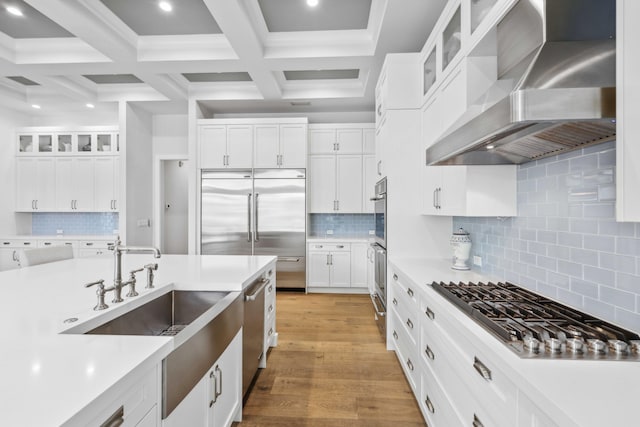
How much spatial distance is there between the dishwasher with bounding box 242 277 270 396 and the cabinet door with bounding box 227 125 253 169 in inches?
110

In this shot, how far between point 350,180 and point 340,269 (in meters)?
1.44

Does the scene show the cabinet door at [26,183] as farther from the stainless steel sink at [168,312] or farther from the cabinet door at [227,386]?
the cabinet door at [227,386]

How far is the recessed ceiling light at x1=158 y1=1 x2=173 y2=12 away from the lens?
293 centimetres

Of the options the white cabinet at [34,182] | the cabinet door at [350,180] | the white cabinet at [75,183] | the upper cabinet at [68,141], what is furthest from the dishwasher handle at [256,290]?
the white cabinet at [34,182]

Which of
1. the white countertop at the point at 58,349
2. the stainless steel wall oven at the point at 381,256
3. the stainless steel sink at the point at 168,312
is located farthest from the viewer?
the stainless steel wall oven at the point at 381,256

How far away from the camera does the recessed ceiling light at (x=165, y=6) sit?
2926mm

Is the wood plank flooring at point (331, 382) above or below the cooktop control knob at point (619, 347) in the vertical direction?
below

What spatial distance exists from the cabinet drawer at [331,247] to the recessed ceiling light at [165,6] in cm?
332

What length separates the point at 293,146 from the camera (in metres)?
4.77

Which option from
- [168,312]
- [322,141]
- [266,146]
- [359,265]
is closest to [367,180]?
[322,141]

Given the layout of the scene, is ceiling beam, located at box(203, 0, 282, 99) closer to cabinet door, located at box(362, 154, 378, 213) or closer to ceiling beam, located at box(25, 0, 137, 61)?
ceiling beam, located at box(25, 0, 137, 61)

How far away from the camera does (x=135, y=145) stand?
5016mm

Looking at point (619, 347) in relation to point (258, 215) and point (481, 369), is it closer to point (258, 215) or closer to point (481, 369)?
point (481, 369)

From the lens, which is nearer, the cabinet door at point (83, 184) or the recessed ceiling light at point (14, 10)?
the recessed ceiling light at point (14, 10)
